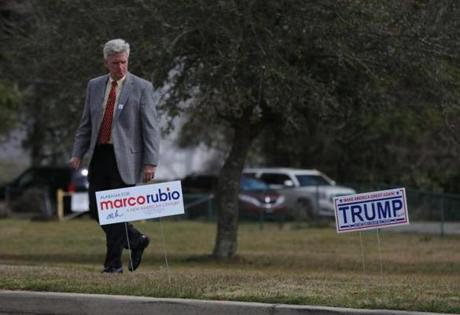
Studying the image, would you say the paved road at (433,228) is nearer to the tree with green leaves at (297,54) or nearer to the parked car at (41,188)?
the tree with green leaves at (297,54)

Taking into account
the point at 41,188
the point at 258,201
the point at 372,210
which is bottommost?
the point at 372,210

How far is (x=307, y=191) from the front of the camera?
25.3 metres

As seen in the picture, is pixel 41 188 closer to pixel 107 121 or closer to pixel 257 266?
pixel 257 266

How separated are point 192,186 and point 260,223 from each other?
6.32 meters

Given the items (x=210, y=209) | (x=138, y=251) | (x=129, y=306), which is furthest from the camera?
(x=210, y=209)

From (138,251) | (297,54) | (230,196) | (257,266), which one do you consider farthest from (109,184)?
(230,196)

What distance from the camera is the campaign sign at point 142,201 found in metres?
8.41

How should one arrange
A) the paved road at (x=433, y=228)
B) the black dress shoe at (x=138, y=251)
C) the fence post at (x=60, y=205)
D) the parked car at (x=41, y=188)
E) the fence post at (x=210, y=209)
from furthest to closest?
the parked car at (x=41, y=188) → the fence post at (x=210, y=209) → the fence post at (x=60, y=205) → the paved road at (x=433, y=228) → the black dress shoe at (x=138, y=251)

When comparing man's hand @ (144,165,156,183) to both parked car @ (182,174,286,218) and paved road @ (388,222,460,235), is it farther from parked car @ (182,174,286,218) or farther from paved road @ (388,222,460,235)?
Result: parked car @ (182,174,286,218)

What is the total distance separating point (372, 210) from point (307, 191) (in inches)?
661

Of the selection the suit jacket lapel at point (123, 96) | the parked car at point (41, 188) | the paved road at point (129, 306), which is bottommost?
the paved road at point (129, 306)

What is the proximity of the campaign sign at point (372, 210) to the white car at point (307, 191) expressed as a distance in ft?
49.4

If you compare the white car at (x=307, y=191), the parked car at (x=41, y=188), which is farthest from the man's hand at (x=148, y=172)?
the parked car at (x=41, y=188)

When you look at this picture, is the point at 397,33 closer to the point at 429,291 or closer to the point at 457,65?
the point at 457,65
